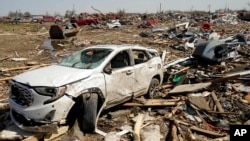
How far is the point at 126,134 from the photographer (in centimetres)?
643

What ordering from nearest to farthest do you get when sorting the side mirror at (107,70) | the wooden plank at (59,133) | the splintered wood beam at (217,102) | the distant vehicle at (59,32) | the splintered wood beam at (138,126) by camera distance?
the wooden plank at (59,133)
the splintered wood beam at (138,126)
the side mirror at (107,70)
the splintered wood beam at (217,102)
the distant vehicle at (59,32)

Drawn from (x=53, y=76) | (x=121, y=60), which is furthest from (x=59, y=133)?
(x=121, y=60)

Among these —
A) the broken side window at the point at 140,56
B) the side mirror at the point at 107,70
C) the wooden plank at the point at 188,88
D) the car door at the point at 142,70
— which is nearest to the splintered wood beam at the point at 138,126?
the car door at the point at 142,70

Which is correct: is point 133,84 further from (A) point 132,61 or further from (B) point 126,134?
(B) point 126,134

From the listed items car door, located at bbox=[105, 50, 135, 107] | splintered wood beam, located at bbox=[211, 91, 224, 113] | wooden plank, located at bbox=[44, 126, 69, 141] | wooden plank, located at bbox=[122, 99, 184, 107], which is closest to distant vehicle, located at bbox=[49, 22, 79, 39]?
wooden plank, located at bbox=[122, 99, 184, 107]

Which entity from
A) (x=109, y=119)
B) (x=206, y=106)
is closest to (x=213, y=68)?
(x=206, y=106)

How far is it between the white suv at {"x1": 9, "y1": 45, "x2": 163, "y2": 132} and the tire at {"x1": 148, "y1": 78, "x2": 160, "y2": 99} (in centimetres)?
71

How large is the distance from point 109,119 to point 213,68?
6.67 metres

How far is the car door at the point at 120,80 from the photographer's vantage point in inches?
269

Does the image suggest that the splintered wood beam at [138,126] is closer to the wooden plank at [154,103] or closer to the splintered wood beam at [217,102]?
the wooden plank at [154,103]

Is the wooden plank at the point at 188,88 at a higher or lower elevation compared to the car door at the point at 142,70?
lower

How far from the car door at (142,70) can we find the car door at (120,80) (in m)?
0.27

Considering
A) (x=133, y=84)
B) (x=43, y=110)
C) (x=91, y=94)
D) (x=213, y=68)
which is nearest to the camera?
(x=43, y=110)

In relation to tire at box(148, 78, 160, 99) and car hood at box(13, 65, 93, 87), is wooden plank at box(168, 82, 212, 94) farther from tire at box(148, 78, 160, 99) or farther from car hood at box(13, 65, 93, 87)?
car hood at box(13, 65, 93, 87)
